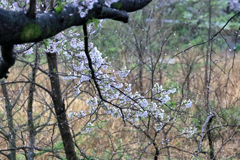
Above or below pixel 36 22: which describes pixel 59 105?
above

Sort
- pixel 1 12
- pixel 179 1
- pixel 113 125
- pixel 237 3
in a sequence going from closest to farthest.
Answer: pixel 1 12 → pixel 113 125 → pixel 179 1 → pixel 237 3

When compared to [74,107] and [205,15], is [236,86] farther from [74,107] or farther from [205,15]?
[74,107]

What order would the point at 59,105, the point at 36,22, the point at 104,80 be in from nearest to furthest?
the point at 36,22 < the point at 104,80 < the point at 59,105

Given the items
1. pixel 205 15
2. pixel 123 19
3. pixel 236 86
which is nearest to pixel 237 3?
pixel 205 15

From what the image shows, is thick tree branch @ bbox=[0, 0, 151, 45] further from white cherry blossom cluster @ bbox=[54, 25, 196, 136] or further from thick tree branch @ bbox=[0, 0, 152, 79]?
white cherry blossom cluster @ bbox=[54, 25, 196, 136]

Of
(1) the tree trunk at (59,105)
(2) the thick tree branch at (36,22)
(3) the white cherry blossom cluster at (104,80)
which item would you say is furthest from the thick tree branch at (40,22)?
(1) the tree trunk at (59,105)

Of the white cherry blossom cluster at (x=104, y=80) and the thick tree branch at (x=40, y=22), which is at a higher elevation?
the white cherry blossom cluster at (x=104, y=80)

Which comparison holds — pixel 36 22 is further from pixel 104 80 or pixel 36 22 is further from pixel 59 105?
pixel 59 105

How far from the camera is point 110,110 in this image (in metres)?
3.10

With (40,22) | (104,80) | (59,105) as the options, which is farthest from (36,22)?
(59,105)

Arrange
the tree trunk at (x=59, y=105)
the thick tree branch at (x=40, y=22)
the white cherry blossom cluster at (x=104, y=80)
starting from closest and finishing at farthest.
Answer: the thick tree branch at (x=40, y=22)
the white cherry blossom cluster at (x=104, y=80)
the tree trunk at (x=59, y=105)

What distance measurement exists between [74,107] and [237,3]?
349 inches

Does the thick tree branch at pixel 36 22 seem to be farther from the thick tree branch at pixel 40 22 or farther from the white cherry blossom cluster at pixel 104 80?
the white cherry blossom cluster at pixel 104 80

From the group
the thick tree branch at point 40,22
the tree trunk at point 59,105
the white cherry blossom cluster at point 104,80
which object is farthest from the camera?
the tree trunk at point 59,105
